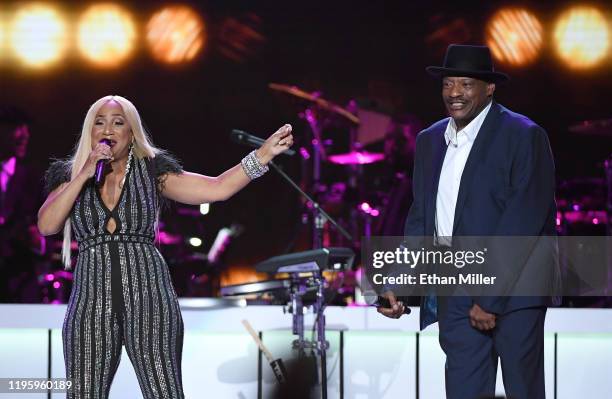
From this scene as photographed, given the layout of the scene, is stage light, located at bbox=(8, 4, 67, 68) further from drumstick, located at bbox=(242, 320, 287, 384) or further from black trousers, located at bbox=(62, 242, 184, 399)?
black trousers, located at bbox=(62, 242, 184, 399)

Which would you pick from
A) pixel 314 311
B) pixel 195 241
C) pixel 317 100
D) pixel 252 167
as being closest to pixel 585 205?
pixel 317 100

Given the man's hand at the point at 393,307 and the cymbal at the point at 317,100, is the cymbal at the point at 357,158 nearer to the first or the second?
the cymbal at the point at 317,100

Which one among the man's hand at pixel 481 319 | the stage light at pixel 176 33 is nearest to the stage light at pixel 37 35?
the stage light at pixel 176 33

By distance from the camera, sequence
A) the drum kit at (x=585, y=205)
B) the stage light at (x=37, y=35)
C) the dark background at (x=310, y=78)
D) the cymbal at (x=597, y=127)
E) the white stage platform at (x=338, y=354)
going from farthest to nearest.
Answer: the stage light at (x=37, y=35), the dark background at (x=310, y=78), the drum kit at (x=585, y=205), the cymbal at (x=597, y=127), the white stage platform at (x=338, y=354)

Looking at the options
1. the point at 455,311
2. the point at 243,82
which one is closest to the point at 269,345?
the point at 455,311

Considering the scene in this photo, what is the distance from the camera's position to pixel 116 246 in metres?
2.98

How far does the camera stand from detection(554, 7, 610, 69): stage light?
7676 millimetres

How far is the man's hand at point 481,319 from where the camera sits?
2891 mm

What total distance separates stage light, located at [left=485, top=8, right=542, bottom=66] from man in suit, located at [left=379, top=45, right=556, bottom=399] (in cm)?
467

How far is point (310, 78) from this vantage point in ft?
25.7

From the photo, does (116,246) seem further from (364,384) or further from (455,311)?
(364,384)

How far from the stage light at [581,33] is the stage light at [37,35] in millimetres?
4219

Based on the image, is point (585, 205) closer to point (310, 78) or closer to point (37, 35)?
point (310, 78)

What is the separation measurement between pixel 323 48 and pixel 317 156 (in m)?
0.93
